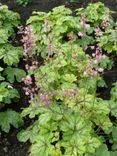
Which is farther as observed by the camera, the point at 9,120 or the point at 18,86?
the point at 18,86

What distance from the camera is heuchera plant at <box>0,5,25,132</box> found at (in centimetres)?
496

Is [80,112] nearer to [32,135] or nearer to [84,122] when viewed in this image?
[84,122]

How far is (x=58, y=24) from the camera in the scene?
5.75m

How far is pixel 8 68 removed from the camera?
5648 mm

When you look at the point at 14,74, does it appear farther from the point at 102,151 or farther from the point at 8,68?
the point at 102,151

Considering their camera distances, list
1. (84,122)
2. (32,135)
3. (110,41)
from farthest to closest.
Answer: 1. (110,41)
2. (32,135)
3. (84,122)

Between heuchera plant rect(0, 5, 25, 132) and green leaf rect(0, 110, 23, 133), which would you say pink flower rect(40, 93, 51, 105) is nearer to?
heuchera plant rect(0, 5, 25, 132)

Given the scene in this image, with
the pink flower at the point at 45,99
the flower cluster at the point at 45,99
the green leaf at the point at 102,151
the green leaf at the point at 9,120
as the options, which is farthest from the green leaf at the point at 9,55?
the green leaf at the point at 102,151

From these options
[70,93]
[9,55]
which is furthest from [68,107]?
[9,55]

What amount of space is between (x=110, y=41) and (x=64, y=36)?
2.31ft

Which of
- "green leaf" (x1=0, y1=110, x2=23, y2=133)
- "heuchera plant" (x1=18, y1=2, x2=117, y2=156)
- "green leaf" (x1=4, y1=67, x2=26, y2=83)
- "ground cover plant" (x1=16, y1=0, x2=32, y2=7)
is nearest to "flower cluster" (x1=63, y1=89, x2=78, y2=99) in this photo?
"heuchera plant" (x1=18, y1=2, x2=117, y2=156)

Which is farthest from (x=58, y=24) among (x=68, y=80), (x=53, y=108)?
(x=53, y=108)

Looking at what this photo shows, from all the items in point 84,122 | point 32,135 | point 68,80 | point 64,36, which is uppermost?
point 64,36

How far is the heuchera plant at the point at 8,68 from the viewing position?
16.3ft
